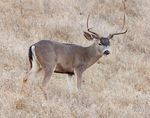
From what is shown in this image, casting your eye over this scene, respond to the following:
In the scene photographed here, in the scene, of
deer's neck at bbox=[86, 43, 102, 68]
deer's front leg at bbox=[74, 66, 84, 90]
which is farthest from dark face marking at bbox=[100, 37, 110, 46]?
deer's front leg at bbox=[74, 66, 84, 90]

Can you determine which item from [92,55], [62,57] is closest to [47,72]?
[62,57]

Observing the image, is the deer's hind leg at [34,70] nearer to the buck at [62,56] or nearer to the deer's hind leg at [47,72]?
the buck at [62,56]

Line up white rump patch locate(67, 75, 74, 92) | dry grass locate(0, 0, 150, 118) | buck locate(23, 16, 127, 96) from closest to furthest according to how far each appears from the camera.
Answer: dry grass locate(0, 0, 150, 118)
buck locate(23, 16, 127, 96)
white rump patch locate(67, 75, 74, 92)

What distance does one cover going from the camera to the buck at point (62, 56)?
10.7 metres

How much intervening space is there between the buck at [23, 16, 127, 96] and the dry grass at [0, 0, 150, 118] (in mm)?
355

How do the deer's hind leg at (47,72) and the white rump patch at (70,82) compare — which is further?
the white rump patch at (70,82)

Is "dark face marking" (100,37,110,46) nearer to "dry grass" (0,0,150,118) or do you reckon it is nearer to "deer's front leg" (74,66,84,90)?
"deer's front leg" (74,66,84,90)

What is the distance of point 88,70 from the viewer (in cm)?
1328

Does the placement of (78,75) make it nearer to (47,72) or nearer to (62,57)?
(62,57)

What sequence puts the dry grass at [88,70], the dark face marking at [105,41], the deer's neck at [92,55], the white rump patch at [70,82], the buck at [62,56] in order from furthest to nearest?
the deer's neck at [92,55], the dark face marking at [105,41], the white rump patch at [70,82], the buck at [62,56], the dry grass at [88,70]

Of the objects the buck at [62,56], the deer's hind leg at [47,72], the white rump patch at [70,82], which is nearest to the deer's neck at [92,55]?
the buck at [62,56]

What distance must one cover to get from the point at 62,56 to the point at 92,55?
99 centimetres

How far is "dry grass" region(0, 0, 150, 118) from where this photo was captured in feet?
29.2

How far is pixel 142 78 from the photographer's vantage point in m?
13.3
